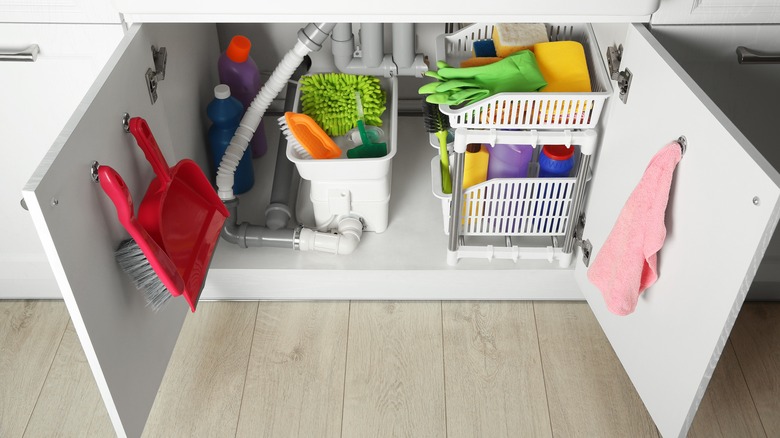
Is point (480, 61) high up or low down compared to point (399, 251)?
up

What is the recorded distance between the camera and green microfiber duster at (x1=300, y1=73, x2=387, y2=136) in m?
1.49

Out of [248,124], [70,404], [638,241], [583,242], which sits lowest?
[70,404]

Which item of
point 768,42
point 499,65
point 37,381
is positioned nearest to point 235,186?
point 37,381

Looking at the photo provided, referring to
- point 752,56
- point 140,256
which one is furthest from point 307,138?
point 752,56

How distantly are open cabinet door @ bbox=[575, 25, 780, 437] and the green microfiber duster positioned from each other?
487mm

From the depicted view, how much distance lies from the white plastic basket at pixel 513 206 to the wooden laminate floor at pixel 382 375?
174mm

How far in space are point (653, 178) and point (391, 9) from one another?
1.47 ft

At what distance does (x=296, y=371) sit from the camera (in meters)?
1.37

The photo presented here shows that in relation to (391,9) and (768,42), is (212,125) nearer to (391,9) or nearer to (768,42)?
(391,9)

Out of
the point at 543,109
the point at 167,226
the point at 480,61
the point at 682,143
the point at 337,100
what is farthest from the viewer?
the point at 337,100

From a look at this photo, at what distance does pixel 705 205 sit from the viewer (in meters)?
0.89

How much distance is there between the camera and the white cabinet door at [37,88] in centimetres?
113

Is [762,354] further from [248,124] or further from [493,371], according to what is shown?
[248,124]

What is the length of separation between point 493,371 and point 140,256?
2.22 ft
